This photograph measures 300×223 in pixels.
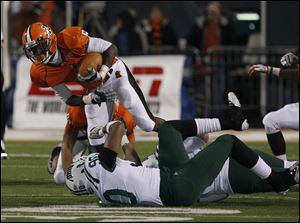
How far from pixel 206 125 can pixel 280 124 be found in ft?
7.10

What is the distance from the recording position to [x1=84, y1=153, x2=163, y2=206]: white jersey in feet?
29.1

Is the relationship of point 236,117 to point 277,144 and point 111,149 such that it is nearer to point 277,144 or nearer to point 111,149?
point 111,149

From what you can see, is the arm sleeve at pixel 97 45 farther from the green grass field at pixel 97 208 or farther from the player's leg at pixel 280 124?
the player's leg at pixel 280 124

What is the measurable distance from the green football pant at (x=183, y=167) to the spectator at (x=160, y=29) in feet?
33.7

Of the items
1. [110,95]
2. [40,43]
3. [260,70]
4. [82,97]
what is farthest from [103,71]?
[260,70]

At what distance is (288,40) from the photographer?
1989cm

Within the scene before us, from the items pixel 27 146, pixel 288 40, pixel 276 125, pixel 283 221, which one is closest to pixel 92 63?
pixel 276 125

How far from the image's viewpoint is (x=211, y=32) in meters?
19.0

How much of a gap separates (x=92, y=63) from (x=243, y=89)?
840cm

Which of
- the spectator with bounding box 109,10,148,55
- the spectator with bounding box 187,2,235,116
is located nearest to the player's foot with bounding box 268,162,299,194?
the spectator with bounding box 187,2,235,116

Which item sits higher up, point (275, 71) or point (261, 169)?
point (275, 71)

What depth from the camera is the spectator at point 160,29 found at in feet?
63.2

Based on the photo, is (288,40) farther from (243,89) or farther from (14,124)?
(14,124)

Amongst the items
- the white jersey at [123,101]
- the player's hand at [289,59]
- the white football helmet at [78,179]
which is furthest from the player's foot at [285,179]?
the player's hand at [289,59]
